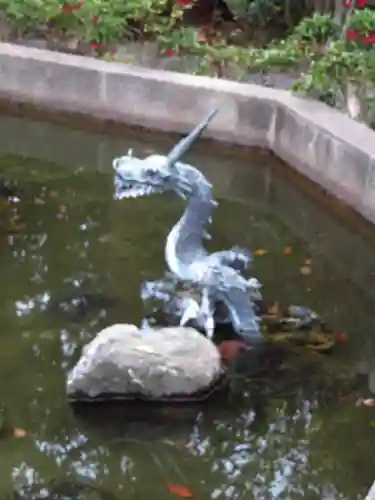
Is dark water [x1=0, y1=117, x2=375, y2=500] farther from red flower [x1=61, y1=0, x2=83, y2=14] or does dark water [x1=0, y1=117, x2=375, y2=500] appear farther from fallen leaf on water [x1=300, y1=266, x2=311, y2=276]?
red flower [x1=61, y1=0, x2=83, y2=14]

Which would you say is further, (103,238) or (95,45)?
(95,45)

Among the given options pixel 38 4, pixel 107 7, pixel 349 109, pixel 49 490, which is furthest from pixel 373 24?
pixel 49 490

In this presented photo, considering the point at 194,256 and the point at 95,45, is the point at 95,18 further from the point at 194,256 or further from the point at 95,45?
the point at 194,256

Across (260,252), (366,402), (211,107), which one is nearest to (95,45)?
(211,107)

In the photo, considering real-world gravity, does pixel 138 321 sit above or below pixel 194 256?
below

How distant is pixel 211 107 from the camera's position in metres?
7.28

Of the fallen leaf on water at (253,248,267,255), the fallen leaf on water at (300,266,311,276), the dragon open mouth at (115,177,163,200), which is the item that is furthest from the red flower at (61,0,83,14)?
the dragon open mouth at (115,177,163,200)

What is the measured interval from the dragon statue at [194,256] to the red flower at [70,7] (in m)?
4.06

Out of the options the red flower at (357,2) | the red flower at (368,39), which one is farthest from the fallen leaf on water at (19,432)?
the red flower at (357,2)

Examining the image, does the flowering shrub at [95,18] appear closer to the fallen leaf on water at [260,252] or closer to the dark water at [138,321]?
the dark water at [138,321]

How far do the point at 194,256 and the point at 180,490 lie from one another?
1399mm

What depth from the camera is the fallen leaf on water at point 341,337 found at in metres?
4.73

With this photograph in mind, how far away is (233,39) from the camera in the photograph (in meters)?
9.95

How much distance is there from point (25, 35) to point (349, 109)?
11.2 feet
